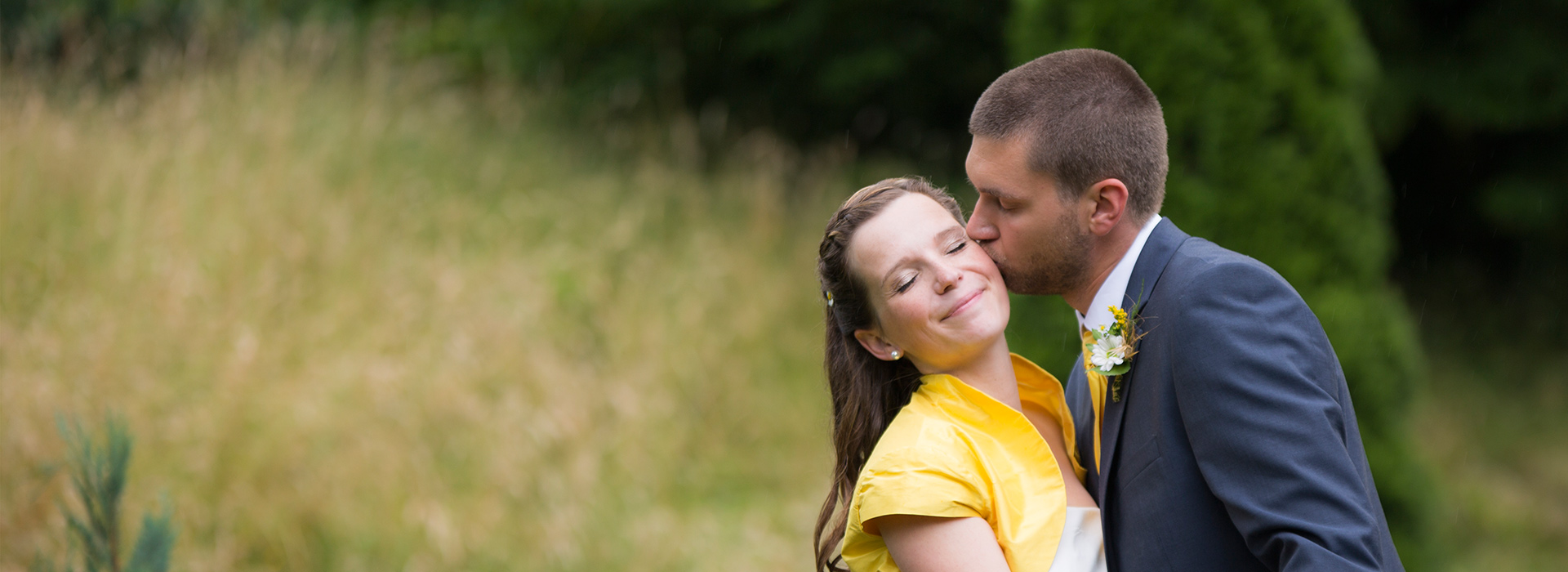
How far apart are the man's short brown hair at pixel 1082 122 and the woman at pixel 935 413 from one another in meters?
0.28

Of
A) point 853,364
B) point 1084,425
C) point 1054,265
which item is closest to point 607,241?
point 853,364

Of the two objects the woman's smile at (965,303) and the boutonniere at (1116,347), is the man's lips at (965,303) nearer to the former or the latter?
the woman's smile at (965,303)

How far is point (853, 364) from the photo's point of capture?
2594 millimetres

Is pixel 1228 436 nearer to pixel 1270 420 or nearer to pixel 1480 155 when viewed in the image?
pixel 1270 420

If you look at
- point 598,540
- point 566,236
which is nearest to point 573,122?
point 566,236

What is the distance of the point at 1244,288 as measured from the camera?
1.96 metres

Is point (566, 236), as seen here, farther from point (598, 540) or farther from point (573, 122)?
point (598, 540)

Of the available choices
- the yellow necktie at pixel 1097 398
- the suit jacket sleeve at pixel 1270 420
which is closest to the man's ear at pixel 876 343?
the yellow necktie at pixel 1097 398

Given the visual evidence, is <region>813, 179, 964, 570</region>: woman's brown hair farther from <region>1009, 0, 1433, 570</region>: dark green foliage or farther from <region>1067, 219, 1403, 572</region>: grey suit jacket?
<region>1009, 0, 1433, 570</region>: dark green foliage

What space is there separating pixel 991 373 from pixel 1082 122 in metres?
0.61

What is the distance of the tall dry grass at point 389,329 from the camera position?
15.8ft

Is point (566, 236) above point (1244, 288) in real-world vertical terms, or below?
below

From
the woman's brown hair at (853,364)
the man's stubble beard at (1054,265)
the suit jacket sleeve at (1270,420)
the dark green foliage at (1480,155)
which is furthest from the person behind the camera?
the dark green foliage at (1480,155)

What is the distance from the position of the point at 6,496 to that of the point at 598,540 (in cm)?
250
